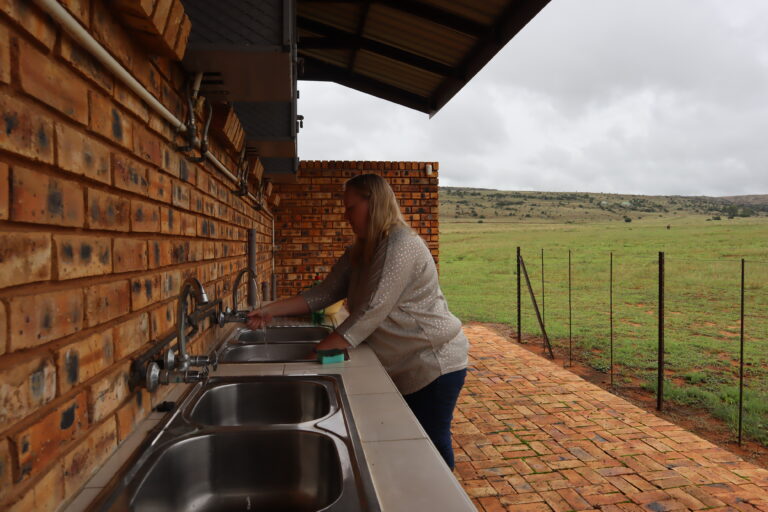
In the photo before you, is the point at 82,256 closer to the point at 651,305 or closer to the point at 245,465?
the point at 245,465

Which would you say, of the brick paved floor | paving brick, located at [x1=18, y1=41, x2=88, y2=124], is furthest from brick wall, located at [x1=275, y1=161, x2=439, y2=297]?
paving brick, located at [x1=18, y1=41, x2=88, y2=124]

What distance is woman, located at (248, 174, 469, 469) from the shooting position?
6.82ft

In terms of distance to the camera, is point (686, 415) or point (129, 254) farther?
point (686, 415)

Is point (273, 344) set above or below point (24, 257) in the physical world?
below

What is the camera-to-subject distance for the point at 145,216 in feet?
4.20

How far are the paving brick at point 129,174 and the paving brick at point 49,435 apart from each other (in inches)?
18.9

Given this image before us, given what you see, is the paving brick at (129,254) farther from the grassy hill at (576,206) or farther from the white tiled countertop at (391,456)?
Answer: the grassy hill at (576,206)

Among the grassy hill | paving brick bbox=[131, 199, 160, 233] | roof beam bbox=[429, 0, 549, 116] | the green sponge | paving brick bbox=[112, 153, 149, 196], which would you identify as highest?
the grassy hill

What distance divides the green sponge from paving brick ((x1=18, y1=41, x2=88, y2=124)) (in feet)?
4.28

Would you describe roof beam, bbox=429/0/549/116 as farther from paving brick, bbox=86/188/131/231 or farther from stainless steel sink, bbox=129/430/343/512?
stainless steel sink, bbox=129/430/343/512

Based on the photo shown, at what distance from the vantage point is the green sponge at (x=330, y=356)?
6.57 ft

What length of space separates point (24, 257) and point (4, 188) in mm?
112

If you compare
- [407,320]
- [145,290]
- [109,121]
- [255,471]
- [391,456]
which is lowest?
[255,471]

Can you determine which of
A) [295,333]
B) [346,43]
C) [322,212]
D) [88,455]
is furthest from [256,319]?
[322,212]
